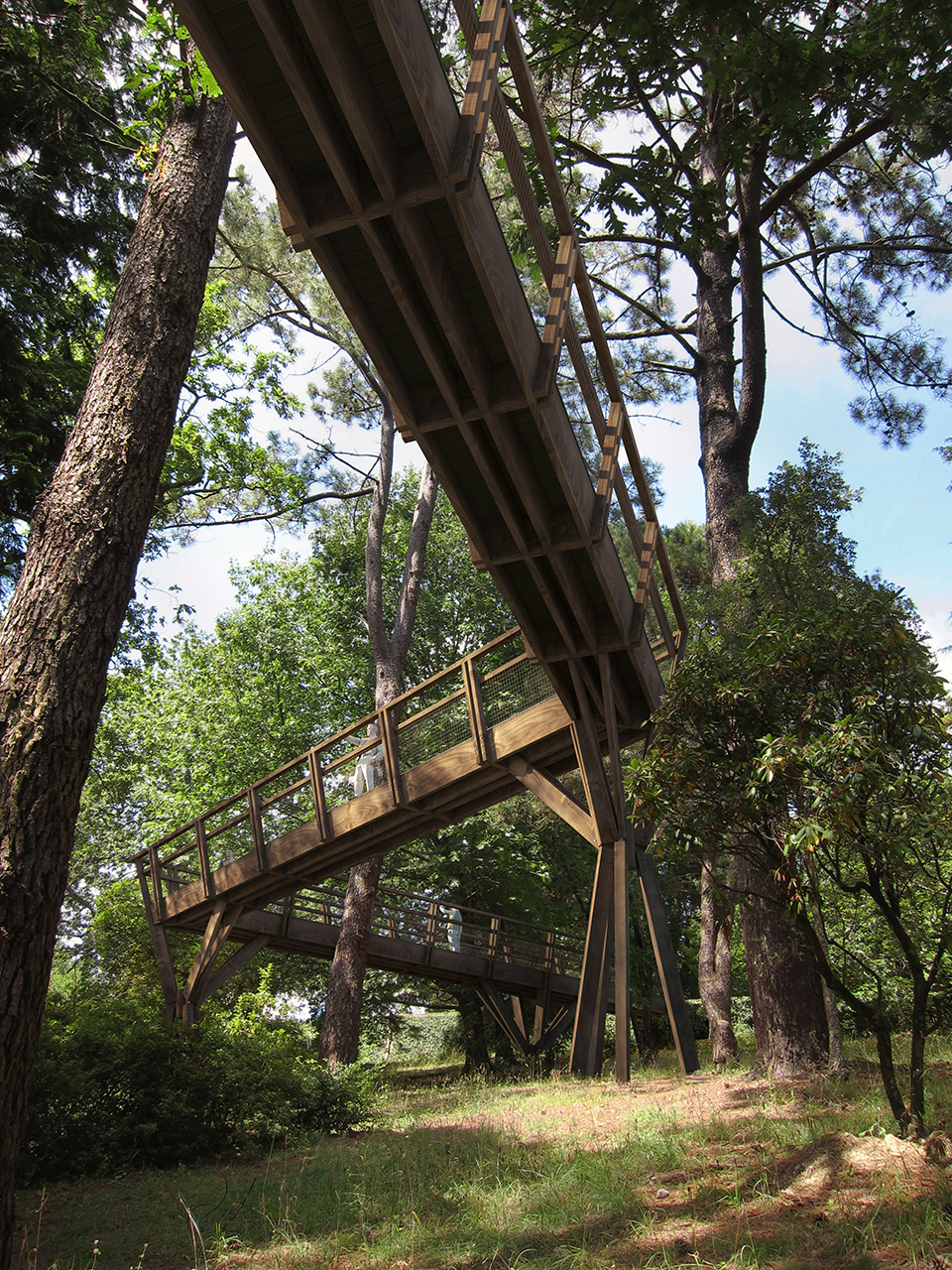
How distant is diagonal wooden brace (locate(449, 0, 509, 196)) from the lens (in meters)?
4.29

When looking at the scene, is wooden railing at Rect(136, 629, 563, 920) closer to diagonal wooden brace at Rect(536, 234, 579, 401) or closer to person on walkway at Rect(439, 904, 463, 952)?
person on walkway at Rect(439, 904, 463, 952)

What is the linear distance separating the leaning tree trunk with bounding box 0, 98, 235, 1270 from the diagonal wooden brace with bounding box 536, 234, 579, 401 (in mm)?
2276

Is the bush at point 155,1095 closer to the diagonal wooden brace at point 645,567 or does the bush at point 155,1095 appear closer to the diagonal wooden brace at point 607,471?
the diagonal wooden brace at point 645,567

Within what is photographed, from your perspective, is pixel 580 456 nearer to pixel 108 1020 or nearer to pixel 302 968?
pixel 108 1020

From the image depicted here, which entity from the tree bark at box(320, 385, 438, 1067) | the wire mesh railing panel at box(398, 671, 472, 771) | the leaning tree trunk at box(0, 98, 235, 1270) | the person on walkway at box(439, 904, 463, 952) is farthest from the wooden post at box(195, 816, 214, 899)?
the leaning tree trunk at box(0, 98, 235, 1270)

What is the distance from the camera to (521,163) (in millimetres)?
4898

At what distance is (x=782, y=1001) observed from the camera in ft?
23.1

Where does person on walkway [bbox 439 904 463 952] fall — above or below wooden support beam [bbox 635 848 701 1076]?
above

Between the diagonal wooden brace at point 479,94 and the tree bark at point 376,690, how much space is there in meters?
8.53

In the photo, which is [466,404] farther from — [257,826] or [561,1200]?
[257,826]

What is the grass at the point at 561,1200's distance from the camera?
3354mm

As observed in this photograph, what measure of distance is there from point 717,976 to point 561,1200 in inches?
353

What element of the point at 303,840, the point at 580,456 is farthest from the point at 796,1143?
the point at 303,840

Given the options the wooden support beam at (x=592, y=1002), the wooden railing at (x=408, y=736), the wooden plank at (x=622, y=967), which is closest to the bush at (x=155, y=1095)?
the wooden support beam at (x=592, y=1002)
